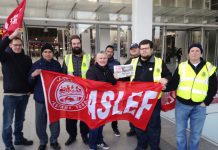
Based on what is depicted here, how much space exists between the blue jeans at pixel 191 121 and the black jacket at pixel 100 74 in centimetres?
101

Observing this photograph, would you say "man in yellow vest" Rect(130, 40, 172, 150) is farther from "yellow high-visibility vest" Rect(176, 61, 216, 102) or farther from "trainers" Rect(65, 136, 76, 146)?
"trainers" Rect(65, 136, 76, 146)

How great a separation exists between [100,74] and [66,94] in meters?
0.59

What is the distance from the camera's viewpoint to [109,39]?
10469mm

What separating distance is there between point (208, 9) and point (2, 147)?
11816 millimetres

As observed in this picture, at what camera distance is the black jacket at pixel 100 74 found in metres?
3.16

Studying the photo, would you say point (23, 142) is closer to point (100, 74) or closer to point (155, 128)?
point (100, 74)

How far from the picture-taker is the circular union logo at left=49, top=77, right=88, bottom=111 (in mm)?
3193

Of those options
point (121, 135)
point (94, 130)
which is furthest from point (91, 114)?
point (121, 135)

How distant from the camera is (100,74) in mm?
3168

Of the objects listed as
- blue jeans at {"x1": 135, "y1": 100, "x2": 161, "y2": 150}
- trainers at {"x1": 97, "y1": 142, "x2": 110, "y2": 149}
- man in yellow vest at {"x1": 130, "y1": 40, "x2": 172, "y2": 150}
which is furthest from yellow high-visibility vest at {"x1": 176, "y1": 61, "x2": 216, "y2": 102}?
trainers at {"x1": 97, "y1": 142, "x2": 110, "y2": 149}

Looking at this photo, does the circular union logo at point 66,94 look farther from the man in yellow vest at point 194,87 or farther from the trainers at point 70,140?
the man in yellow vest at point 194,87

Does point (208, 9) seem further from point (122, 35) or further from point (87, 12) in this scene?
point (87, 12)

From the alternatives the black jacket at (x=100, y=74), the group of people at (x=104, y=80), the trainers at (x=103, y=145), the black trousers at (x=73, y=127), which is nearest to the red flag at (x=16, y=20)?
the group of people at (x=104, y=80)

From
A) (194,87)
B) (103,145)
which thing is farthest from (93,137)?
(194,87)
